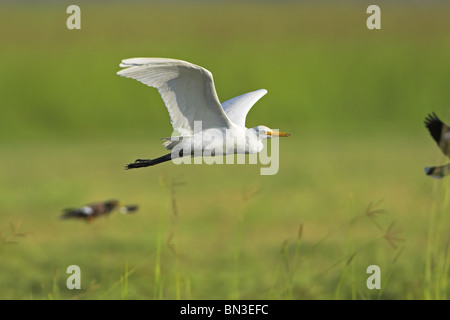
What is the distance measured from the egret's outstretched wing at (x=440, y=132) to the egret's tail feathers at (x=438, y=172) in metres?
0.06

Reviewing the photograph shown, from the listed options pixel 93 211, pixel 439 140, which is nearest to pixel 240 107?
pixel 93 211

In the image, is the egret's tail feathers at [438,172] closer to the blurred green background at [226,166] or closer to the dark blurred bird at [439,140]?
the dark blurred bird at [439,140]

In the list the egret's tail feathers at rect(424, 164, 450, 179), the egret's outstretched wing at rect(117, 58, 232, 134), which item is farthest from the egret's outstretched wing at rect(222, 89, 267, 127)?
the egret's tail feathers at rect(424, 164, 450, 179)

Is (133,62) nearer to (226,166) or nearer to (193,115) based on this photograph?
(193,115)

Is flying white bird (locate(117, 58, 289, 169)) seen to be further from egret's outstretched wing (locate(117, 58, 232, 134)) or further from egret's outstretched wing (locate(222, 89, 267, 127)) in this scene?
egret's outstretched wing (locate(222, 89, 267, 127))

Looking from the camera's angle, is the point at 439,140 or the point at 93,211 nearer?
the point at 439,140

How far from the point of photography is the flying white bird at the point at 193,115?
7.27 ft

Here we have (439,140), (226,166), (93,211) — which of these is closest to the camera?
(439,140)

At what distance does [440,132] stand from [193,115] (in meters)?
0.78

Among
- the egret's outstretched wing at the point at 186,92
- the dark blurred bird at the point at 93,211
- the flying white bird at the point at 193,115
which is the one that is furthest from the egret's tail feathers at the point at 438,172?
the dark blurred bird at the point at 93,211

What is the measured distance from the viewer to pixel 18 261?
5.27 m

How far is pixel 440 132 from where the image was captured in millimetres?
2164

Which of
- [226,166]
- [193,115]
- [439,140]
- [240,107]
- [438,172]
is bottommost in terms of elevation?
[438,172]
